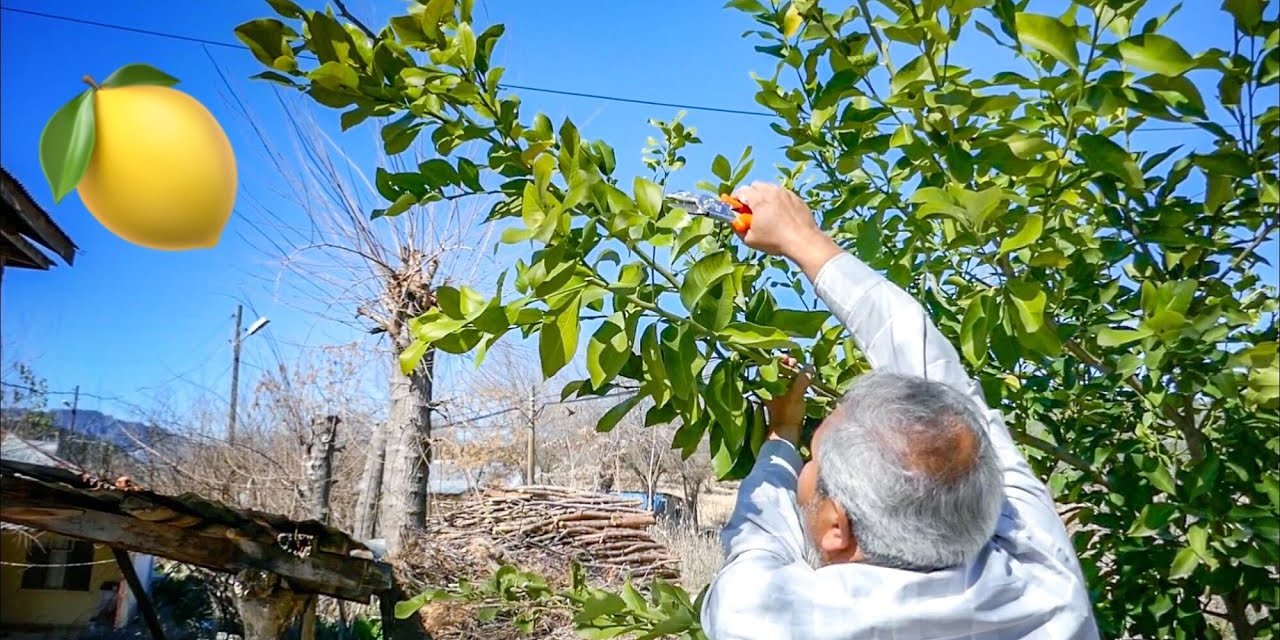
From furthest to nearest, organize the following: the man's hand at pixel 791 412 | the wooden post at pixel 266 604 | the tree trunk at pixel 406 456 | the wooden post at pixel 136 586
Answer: the tree trunk at pixel 406 456 → the wooden post at pixel 136 586 → the wooden post at pixel 266 604 → the man's hand at pixel 791 412

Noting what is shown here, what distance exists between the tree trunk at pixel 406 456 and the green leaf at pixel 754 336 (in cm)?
467

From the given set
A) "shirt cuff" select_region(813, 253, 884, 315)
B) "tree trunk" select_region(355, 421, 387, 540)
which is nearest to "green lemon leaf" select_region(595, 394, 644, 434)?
"shirt cuff" select_region(813, 253, 884, 315)

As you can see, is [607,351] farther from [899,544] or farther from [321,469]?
[321,469]

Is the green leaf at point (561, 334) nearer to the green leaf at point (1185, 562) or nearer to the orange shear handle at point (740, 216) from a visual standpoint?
the orange shear handle at point (740, 216)

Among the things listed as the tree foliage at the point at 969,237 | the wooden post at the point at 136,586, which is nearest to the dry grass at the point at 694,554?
the wooden post at the point at 136,586

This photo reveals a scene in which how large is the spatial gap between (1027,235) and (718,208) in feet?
1.20

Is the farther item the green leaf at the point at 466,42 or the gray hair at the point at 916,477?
the green leaf at the point at 466,42

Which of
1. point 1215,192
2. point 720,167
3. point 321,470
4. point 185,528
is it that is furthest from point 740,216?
point 321,470

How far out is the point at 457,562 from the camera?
220 inches

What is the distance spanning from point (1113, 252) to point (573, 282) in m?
0.85

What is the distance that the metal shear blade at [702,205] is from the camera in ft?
3.57

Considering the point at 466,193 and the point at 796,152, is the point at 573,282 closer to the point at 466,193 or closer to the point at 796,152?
the point at 466,193

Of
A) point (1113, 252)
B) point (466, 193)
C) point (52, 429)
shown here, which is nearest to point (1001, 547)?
point (1113, 252)

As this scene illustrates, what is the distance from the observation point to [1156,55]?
91 cm
